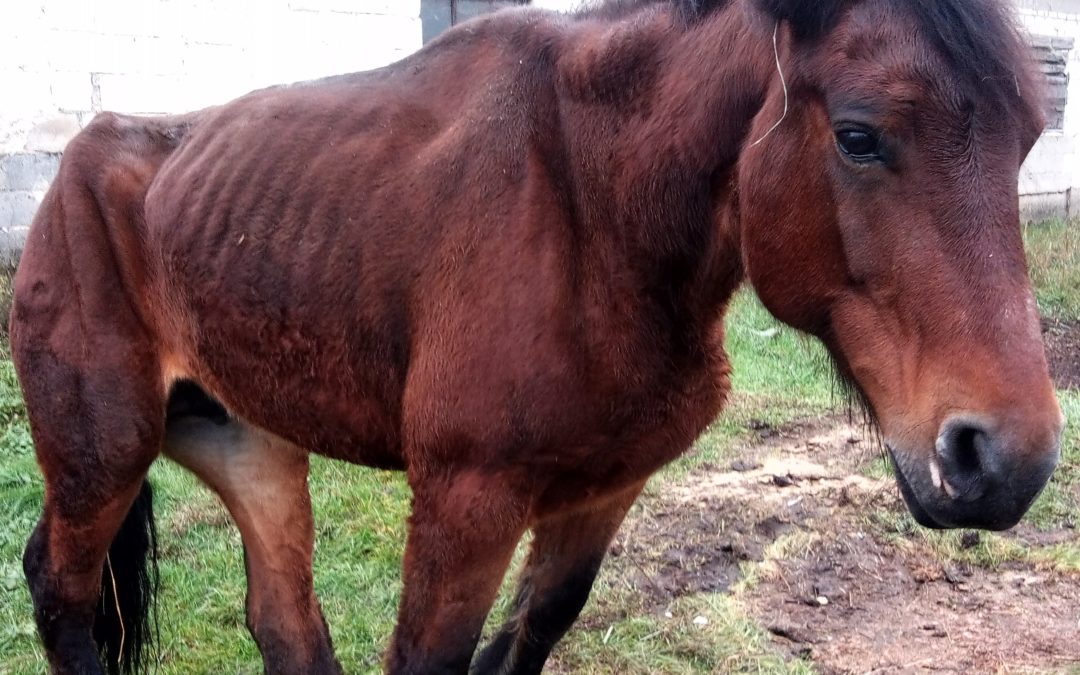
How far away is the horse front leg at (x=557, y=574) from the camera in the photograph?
2578 millimetres

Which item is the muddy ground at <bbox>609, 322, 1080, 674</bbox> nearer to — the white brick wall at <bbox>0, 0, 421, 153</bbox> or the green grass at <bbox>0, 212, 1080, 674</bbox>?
the green grass at <bbox>0, 212, 1080, 674</bbox>

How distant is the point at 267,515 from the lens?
303 centimetres

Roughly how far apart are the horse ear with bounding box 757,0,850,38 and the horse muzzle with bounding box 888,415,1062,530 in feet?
2.26

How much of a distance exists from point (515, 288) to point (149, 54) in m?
5.53

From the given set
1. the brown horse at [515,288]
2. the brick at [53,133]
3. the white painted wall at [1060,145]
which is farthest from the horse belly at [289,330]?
the white painted wall at [1060,145]

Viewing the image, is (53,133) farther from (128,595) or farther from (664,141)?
(664,141)

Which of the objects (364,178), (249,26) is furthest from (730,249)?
(249,26)

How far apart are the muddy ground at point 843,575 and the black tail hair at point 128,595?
1790 mm

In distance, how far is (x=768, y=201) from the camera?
5.38 feet

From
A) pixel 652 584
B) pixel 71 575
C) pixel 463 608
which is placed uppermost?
pixel 463 608

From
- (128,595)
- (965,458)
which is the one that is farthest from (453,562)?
(128,595)

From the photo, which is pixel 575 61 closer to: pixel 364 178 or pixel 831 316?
pixel 364 178

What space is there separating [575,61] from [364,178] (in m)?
0.61

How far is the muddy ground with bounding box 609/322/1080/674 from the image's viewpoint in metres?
3.20
